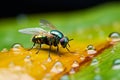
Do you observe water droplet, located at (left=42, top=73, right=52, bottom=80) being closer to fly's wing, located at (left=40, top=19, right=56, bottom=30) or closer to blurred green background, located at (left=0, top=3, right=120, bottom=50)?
fly's wing, located at (left=40, top=19, right=56, bottom=30)

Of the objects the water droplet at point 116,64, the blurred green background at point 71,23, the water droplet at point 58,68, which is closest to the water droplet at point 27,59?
the water droplet at point 58,68

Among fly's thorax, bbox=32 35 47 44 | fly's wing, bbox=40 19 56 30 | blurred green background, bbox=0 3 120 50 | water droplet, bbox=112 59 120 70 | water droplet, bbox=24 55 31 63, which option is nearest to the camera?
water droplet, bbox=112 59 120 70

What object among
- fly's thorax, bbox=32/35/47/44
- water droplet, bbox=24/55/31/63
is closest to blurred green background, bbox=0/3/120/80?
fly's thorax, bbox=32/35/47/44

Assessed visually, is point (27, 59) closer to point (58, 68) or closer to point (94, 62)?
point (58, 68)

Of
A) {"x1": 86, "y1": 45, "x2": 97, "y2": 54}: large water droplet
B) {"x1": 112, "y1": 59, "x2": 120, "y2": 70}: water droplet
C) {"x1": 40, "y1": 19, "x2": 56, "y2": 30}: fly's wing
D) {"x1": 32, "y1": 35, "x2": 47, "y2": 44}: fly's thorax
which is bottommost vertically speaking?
{"x1": 112, "y1": 59, "x2": 120, "y2": 70}: water droplet

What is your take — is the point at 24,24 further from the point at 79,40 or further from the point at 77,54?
the point at 77,54

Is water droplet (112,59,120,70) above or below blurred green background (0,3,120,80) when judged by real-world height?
below

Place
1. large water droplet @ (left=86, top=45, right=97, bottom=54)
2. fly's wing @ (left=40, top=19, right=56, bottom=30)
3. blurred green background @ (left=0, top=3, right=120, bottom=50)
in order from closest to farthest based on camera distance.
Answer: large water droplet @ (left=86, top=45, right=97, bottom=54) → fly's wing @ (left=40, top=19, right=56, bottom=30) → blurred green background @ (left=0, top=3, right=120, bottom=50)

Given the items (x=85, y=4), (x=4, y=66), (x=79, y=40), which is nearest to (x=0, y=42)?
(x=79, y=40)

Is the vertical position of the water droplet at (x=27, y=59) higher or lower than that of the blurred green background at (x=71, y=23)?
lower

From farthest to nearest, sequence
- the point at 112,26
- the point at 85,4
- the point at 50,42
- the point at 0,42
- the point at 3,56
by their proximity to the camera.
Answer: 1. the point at 85,4
2. the point at 112,26
3. the point at 0,42
4. the point at 50,42
5. the point at 3,56

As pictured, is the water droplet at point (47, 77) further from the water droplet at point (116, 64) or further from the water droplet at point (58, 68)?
the water droplet at point (116, 64)
